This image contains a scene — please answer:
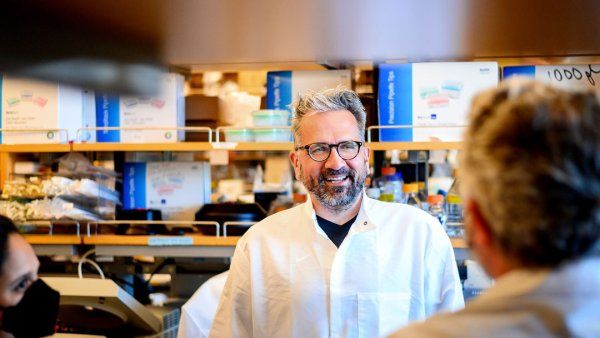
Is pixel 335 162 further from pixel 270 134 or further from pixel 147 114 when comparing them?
pixel 147 114

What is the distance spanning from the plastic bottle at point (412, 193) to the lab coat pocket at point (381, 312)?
80cm

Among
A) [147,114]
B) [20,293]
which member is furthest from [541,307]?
[147,114]

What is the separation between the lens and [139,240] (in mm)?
2623

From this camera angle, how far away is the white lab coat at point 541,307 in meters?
0.75

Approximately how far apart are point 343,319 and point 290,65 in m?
1.10

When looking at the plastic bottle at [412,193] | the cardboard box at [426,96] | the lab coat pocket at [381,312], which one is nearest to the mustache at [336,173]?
the lab coat pocket at [381,312]

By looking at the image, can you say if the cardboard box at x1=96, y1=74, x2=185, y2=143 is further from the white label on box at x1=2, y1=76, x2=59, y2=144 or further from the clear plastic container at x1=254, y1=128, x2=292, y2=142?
the clear plastic container at x1=254, y1=128, x2=292, y2=142

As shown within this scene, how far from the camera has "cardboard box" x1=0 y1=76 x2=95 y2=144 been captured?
267 cm

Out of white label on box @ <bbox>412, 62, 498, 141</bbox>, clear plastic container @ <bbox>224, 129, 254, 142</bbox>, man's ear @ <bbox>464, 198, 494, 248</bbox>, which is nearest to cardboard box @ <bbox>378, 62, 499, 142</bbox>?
white label on box @ <bbox>412, 62, 498, 141</bbox>

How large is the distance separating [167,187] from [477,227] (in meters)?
2.18

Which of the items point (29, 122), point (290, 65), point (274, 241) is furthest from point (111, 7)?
point (29, 122)

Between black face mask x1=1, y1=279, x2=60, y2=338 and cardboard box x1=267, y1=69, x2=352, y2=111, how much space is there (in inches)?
59.0

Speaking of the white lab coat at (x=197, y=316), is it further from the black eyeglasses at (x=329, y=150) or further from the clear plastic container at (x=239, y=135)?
the black eyeglasses at (x=329, y=150)

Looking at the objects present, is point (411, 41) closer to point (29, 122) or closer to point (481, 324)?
point (481, 324)
